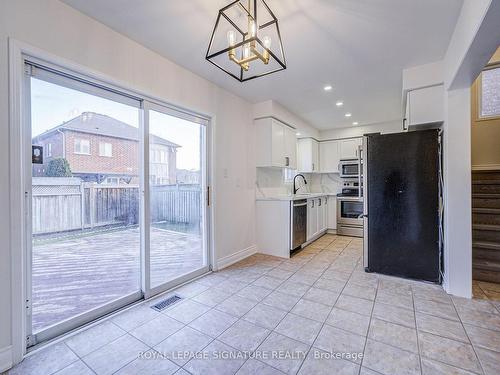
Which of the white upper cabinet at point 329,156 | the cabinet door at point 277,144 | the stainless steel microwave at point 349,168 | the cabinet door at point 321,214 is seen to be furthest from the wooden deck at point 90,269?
the white upper cabinet at point 329,156

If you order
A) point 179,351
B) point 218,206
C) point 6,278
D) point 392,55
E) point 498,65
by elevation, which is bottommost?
point 179,351

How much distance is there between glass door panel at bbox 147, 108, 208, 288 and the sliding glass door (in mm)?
13

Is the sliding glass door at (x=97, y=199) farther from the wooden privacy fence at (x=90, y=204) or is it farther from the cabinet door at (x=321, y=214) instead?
the cabinet door at (x=321, y=214)

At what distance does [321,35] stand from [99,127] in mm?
2217

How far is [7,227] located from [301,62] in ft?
9.70

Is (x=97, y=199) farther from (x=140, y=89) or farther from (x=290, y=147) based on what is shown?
(x=290, y=147)

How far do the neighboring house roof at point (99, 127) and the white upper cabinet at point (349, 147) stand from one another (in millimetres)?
4550

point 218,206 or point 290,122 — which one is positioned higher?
point 290,122

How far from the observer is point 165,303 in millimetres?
2332

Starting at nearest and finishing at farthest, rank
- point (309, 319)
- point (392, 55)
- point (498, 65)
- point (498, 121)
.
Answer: point (309, 319), point (392, 55), point (498, 65), point (498, 121)

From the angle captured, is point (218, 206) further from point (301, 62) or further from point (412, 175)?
point (412, 175)

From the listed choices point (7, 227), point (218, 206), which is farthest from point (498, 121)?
point (7, 227)

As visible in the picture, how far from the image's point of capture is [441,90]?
2652 mm

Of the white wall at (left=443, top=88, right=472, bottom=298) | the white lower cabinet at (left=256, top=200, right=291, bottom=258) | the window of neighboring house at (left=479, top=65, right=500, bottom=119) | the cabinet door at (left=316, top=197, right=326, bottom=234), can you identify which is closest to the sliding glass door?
the white lower cabinet at (left=256, top=200, right=291, bottom=258)
